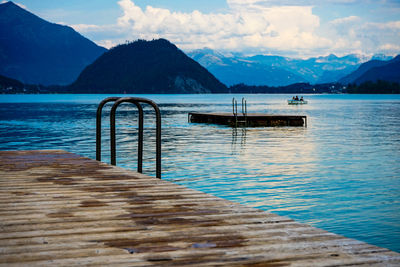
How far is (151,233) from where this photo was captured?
196 inches

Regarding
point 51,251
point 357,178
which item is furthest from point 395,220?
point 51,251

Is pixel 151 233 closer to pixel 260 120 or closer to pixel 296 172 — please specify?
pixel 296 172

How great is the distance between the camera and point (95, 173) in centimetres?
944

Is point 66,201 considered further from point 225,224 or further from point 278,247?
point 278,247

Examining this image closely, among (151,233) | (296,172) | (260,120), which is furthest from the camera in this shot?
(260,120)

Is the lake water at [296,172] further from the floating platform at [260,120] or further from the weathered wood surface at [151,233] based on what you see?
the floating platform at [260,120]

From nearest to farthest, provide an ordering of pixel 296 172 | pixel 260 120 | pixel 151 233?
pixel 151 233 → pixel 296 172 → pixel 260 120

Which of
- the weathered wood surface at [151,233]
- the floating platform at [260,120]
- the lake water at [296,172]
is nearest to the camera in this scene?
the weathered wood surface at [151,233]

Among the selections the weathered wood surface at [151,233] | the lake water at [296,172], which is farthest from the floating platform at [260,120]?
the weathered wood surface at [151,233]

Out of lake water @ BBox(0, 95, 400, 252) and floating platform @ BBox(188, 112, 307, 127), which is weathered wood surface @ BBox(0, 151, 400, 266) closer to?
lake water @ BBox(0, 95, 400, 252)

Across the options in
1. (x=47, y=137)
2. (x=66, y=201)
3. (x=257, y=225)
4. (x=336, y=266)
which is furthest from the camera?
(x=47, y=137)

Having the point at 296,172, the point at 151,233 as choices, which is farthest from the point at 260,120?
the point at 151,233

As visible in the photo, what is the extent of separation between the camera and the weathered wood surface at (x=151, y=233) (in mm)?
4133

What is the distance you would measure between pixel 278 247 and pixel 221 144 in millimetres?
27749
